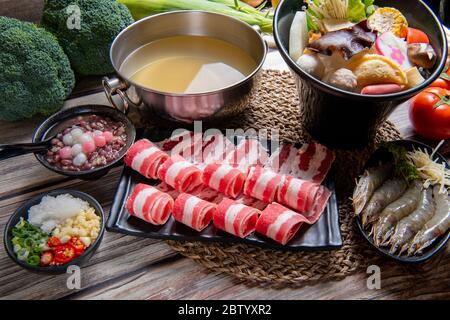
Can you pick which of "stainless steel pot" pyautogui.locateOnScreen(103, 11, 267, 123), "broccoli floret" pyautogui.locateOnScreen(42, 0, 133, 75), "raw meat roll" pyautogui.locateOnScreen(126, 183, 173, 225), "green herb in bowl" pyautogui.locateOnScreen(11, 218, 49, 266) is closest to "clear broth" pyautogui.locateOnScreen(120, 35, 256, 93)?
"stainless steel pot" pyautogui.locateOnScreen(103, 11, 267, 123)

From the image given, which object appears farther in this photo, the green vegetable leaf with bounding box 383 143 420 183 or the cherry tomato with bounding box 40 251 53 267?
the green vegetable leaf with bounding box 383 143 420 183

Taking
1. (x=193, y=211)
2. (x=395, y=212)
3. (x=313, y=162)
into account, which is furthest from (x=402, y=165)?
(x=193, y=211)

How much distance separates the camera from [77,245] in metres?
1.35

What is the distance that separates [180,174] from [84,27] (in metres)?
0.85

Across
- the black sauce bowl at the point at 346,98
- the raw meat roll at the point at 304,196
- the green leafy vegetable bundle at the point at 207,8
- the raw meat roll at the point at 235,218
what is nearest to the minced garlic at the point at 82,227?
the raw meat roll at the point at 235,218

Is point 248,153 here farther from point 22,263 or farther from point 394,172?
point 22,263

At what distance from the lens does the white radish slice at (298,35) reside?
1597 mm

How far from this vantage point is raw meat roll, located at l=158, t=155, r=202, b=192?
152 cm

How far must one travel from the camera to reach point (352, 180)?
1638 millimetres

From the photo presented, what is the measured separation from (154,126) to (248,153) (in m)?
0.43

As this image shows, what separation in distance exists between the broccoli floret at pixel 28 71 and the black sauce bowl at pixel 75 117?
6.5 inches

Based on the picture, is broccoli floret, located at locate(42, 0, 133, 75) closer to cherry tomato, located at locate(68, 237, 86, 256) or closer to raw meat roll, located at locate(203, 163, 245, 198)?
raw meat roll, located at locate(203, 163, 245, 198)

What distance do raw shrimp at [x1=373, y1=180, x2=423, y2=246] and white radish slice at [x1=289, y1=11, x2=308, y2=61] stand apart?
0.60 m
